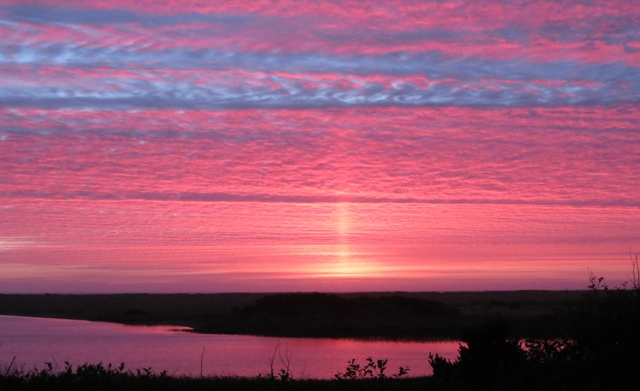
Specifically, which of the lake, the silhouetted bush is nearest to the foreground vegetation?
the silhouetted bush

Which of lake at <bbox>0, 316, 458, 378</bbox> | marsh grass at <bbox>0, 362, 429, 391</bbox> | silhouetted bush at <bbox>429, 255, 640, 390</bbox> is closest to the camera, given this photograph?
silhouetted bush at <bbox>429, 255, 640, 390</bbox>

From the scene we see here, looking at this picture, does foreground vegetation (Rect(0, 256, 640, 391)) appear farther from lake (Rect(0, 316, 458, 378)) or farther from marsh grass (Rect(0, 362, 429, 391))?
lake (Rect(0, 316, 458, 378))

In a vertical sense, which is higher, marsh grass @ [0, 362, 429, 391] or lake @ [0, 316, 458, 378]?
marsh grass @ [0, 362, 429, 391]

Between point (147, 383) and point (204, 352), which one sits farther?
point (204, 352)

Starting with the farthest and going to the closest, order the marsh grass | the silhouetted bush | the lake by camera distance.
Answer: the lake
the marsh grass
the silhouetted bush

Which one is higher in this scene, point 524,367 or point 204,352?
point 524,367

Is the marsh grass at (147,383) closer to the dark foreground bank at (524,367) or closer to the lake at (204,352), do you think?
the dark foreground bank at (524,367)

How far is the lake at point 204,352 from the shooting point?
21.2 m

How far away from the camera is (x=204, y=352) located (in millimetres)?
26906

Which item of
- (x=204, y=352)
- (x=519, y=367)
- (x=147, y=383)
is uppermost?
(x=519, y=367)

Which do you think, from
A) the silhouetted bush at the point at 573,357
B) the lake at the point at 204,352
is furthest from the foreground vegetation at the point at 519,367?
the lake at the point at 204,352

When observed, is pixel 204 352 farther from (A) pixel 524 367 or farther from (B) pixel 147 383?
(A) pixel 524 367

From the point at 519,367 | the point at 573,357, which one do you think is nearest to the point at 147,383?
the point at 519,367

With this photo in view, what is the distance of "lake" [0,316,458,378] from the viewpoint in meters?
21.2
